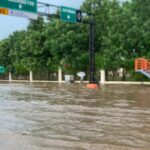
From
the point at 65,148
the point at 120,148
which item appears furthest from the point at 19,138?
the point at 120,148

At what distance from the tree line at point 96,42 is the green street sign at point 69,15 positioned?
652 centimetres

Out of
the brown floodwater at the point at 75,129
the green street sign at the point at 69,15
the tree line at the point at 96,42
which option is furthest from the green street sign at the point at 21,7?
the brown floodwater at the point at 75,129

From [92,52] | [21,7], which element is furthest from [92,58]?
[21,7]

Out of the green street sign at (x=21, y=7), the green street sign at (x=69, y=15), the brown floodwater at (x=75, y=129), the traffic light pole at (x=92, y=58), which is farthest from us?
the traffic light pole at (x=92, y=58)

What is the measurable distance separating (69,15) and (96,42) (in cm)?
1449

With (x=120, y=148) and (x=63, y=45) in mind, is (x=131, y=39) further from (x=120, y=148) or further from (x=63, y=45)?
(x=120, y=148)

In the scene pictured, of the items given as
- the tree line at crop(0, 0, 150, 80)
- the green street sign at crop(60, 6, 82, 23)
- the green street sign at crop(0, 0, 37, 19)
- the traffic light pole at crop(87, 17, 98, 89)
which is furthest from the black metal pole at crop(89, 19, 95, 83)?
the green street sign at crop(0, 0, 37, 19)

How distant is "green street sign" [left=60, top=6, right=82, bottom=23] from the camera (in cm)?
3475

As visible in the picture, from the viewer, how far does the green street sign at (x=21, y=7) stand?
101 feet

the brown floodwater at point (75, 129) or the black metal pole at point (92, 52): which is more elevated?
the black metal pole at point (92, 52)

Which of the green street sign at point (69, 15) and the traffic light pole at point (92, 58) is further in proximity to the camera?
the traffic light pole at point (92, 58)

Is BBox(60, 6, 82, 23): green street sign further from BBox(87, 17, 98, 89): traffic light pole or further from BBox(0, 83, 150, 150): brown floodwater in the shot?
BBox(0, 83, 150, 150): brown floodwater

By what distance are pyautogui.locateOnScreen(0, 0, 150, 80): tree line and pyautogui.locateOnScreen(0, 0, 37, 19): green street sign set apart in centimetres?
1111

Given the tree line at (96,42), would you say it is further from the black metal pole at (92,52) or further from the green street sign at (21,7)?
the green street sign at (21,7)
